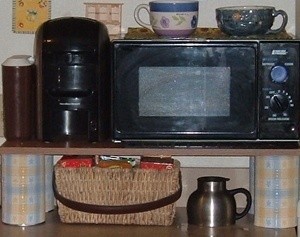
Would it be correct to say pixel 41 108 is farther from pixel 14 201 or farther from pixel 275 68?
pixel 275 68

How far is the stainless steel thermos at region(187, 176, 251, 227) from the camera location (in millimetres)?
2289

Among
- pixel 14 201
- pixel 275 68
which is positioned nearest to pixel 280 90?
pixel 275 68

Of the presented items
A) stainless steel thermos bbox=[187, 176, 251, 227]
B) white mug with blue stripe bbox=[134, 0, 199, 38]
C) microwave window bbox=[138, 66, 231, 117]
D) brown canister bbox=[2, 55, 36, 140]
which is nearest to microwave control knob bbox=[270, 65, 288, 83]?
microwave window bbox=[138, 66, 231, 117]

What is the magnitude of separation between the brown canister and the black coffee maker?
5 cm

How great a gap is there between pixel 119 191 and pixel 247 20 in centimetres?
57

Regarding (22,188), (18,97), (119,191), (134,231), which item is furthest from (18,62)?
(134,231)

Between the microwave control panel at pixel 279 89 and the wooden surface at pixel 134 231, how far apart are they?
0.28 m

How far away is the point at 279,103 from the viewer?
212cm

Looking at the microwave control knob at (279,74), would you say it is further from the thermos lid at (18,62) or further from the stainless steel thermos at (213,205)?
the thermos lid at (18,62)

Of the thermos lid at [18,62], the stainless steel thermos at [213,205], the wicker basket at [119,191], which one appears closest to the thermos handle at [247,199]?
the stainless steel thermos at [213,205]

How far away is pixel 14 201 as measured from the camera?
2.27m

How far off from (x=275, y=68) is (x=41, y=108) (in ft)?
2.04

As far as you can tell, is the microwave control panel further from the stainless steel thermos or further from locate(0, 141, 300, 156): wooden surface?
the stainless steel thermos

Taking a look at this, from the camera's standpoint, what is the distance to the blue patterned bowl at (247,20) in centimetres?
215
